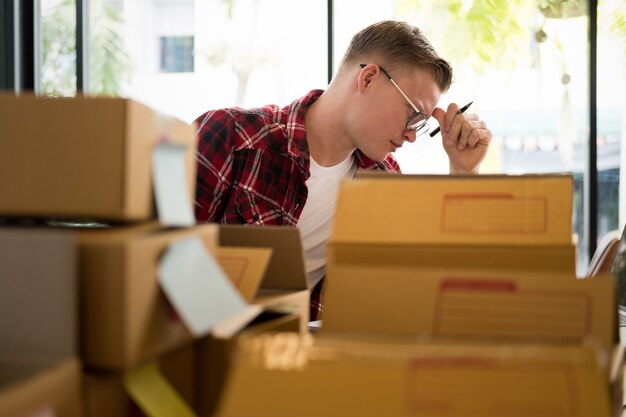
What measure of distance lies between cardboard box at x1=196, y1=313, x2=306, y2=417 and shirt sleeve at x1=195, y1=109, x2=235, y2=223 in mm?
1031

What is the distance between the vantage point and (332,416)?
62 cm

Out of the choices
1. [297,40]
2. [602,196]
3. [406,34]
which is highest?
[297,40]

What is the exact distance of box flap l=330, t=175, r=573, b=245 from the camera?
0.95 m

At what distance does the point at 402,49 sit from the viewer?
2.19 meters

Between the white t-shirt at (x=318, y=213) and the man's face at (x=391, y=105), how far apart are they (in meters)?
0.17

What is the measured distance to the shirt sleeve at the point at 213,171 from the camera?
200cm

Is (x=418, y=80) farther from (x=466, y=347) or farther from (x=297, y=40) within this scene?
(x=297, y=40)

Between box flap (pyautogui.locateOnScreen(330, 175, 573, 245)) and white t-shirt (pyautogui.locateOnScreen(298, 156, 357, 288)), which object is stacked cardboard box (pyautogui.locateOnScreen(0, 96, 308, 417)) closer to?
box flap (pyautogui.locateOnScreen(330, 175, 573, 245))

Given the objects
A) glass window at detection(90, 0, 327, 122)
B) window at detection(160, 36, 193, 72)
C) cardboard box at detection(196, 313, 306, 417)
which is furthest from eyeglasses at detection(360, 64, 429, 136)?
window at detection(160, 36, 193, 72)

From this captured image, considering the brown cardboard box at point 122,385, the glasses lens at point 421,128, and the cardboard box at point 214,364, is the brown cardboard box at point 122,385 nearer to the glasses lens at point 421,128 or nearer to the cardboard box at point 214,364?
the cardboard box at point 214,364

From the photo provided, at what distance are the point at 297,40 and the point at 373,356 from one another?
11.9 feet

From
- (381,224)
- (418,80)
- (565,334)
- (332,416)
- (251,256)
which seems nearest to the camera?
(332,416)

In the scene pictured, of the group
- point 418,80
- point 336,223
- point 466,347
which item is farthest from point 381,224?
point 418,80

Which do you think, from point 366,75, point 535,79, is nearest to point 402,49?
point 366,75
